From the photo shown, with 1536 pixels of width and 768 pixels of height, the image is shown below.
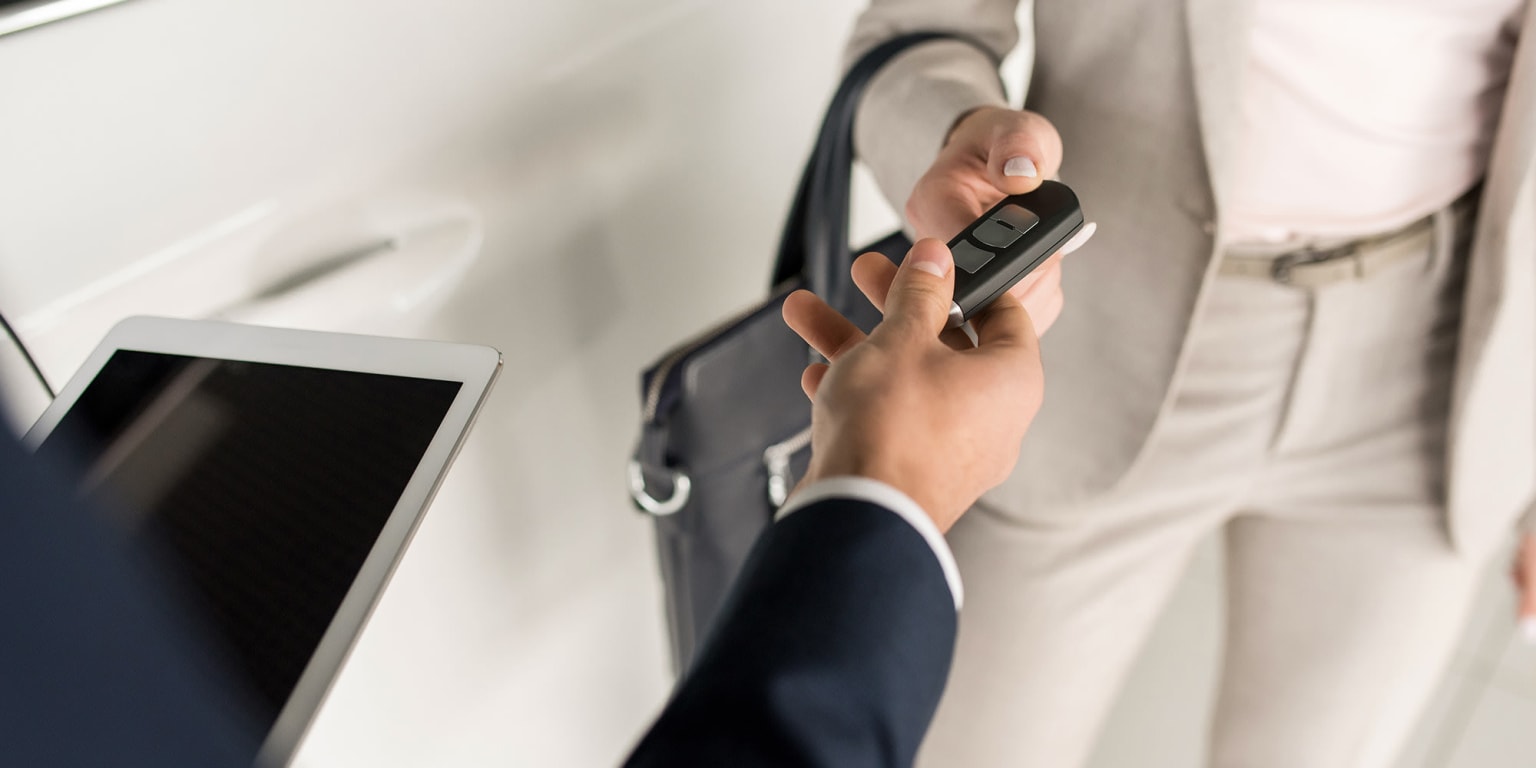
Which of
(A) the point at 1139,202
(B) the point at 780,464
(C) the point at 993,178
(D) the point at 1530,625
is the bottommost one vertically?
(D) the point at 1530,625

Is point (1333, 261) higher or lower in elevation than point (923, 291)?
lower

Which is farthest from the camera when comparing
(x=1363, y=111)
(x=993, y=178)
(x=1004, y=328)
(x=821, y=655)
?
(x=1363, y=111)

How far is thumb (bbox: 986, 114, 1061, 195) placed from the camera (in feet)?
1.67

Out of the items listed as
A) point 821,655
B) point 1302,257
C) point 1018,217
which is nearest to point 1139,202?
point 1302,257

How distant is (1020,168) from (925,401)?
0.20 m

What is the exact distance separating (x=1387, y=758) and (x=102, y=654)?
110 centimetres

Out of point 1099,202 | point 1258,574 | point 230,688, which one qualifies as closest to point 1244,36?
point 1099,202

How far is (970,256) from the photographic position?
0.45 m

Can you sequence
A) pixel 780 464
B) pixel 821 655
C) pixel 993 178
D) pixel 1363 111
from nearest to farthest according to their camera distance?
pixel 821 655 → pixel 993 178 → pixel 1363 111 → pixel 780 464

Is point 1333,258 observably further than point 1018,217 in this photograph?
Yes

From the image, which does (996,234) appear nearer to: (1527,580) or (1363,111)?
(1363,111)

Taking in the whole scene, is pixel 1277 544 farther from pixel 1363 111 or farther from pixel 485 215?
pixel 485 215

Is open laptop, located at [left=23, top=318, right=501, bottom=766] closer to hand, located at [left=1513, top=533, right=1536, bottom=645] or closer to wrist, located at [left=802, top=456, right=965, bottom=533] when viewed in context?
wrist, located at [left=802, top=456, right=965, bottom=533]

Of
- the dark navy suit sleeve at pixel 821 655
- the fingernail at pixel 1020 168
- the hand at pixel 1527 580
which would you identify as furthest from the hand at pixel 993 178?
the hand at pixel 1527 580
